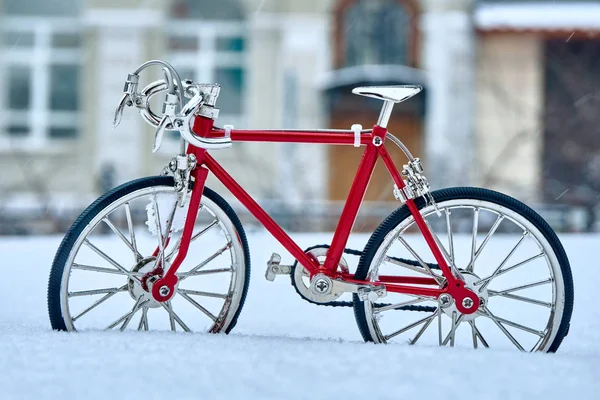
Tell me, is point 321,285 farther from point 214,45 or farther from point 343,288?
point 214,45

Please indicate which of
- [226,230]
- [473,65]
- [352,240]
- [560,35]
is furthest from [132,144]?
[226,230]

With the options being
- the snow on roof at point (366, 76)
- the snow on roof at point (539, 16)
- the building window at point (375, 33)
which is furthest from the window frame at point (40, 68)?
the snow on roof at point (539, 16)

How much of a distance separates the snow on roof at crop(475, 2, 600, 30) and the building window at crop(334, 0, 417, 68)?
931 millimetres

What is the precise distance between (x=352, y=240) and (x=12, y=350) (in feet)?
7.24

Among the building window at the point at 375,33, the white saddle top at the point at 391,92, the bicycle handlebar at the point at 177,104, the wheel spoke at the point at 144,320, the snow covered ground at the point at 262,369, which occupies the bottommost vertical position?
the wheel spoke at the point at 144,320

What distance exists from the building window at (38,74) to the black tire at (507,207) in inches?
418

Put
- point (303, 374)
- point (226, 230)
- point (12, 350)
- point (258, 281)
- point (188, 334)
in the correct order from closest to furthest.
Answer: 1. point (303, 374)
2. point (12, 350)
3. point (188, 334)
4. point (226, 230)
5. point (258, 281)

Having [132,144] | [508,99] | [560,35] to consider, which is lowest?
[132,144]

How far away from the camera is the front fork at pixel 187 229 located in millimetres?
2070

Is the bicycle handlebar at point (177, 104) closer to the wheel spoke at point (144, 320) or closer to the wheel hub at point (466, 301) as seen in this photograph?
the wheel spoke at point (144, 320)

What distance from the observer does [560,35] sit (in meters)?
11.2

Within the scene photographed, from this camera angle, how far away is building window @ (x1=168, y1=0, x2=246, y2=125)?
11.8 meters

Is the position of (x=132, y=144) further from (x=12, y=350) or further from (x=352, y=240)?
(x=12, y=350)

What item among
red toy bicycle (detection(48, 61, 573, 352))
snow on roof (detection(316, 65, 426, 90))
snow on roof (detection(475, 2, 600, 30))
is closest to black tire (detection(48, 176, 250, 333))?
red toy bicycle (detection(48, 61, 573, 352))
